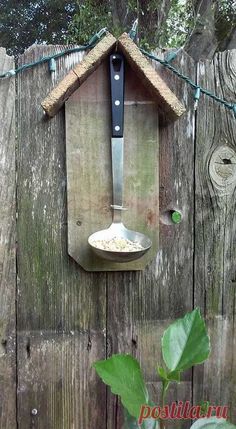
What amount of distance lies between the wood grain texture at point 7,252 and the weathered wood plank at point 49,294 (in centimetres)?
2

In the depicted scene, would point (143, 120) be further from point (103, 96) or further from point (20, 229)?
point (20, 229)

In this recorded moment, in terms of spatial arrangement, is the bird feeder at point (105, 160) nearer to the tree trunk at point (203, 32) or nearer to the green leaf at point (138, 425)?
the green leaf at point (138, 425)

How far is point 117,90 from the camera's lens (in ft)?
3.96

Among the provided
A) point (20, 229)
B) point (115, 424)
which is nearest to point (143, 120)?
point (20, 229)

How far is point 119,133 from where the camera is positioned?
3.99 ft

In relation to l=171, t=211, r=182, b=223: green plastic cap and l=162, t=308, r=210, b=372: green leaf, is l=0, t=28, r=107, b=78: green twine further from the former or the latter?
l=162, t=308, r=210, b=372: green leaf

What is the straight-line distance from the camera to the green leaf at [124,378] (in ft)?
3.27

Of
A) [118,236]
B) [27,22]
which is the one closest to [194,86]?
[118,236]

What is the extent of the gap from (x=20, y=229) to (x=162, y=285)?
396 millimetres

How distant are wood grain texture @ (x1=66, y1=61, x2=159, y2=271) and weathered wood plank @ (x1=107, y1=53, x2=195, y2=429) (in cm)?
5

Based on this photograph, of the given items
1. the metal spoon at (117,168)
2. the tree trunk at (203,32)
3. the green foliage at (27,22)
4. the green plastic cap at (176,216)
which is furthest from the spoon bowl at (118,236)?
the green foliage at (27,22)

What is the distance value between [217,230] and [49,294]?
18.5 inches

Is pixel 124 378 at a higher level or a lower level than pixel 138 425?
higher

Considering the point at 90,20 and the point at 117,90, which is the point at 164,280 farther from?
the point at 90,20
